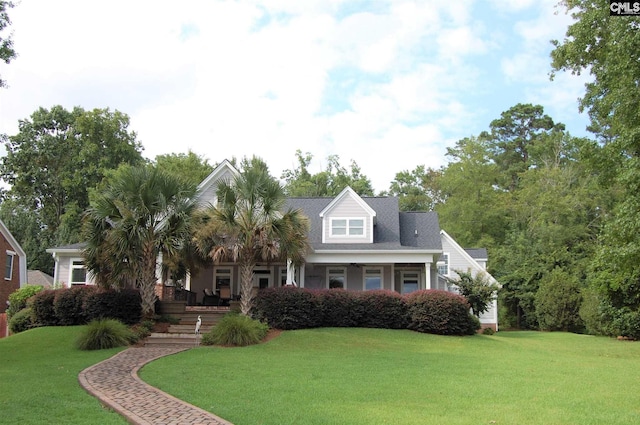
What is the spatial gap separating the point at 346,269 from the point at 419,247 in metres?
4.37

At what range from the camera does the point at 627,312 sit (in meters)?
25.1

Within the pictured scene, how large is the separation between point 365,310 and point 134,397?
13.7 m

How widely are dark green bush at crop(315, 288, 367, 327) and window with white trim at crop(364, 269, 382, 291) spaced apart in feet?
18.0

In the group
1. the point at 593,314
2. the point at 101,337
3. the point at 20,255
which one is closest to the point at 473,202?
the point at 593,314

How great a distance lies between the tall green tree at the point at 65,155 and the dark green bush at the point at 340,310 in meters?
31.8

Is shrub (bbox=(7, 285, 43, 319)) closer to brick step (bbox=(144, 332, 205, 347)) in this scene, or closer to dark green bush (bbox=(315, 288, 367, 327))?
brick step (bbox=(144, 332, 205, 347))

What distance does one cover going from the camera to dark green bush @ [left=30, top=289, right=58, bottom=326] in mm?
22062

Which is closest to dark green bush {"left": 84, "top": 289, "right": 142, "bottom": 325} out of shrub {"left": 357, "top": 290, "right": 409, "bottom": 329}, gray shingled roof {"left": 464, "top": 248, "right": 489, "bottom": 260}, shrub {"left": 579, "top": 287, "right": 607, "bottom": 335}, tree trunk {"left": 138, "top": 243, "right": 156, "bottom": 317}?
tree trunk {"left": 138, "top": 243, "right": 156, "bottom": 317}

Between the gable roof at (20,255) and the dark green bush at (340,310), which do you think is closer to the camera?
the dark green bush at (340,310)

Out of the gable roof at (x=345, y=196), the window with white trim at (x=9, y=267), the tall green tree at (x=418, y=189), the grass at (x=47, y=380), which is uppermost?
the tall green tree at (x=418, y=189)

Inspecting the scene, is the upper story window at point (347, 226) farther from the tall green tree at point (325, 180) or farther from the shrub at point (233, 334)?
the tall green tree at point (325, 180)

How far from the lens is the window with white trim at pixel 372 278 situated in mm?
27734

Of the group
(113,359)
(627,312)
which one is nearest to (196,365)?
(113,359)

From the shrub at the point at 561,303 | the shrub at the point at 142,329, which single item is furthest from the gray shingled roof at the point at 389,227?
the shrub at the point at 561,303
